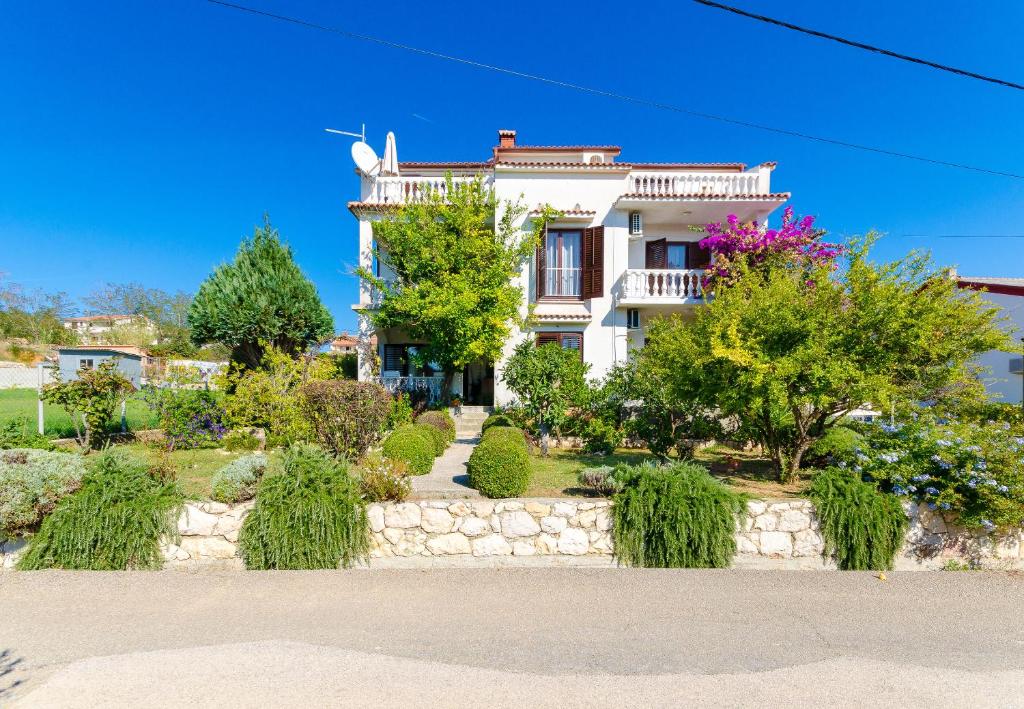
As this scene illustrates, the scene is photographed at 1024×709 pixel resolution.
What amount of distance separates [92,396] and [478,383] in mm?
10555

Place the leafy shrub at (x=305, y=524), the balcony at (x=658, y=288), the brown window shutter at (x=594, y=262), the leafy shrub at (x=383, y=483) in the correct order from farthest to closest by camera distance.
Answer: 1. the brown window shutter at (x=594, y=262)
2. the balcony at (x=658, y=288)
3. the leafy shrub at (x=383, y=483)
4. the leafy shrub at (x=305, y=524)

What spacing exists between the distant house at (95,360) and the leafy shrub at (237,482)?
6.92 m

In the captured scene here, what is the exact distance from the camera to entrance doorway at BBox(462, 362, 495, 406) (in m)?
16.2

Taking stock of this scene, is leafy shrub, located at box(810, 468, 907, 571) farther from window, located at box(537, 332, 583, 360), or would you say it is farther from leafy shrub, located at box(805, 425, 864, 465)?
window, located at box(537, 332, 583, 360)

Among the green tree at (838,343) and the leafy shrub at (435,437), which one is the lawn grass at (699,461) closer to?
the green tree at (838,343)

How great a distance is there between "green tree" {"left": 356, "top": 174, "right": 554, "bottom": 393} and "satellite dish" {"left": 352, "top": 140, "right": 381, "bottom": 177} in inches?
113

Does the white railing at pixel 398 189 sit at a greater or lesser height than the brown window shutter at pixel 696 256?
greater

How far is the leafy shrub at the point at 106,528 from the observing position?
5.02 metres

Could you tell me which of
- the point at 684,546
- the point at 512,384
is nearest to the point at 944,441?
the point at 684,546

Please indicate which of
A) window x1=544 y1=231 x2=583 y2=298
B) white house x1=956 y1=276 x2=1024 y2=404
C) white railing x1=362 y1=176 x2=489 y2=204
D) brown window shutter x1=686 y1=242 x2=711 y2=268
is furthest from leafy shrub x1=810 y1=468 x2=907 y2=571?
white railing x1=362 y1=176 x2=489 y2=204

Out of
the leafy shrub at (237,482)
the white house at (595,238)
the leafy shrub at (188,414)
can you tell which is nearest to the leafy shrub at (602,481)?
the leafy shrub at (237,482)

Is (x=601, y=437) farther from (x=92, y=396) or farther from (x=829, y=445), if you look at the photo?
(x=92, y=396)

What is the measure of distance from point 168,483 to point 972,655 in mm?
8263

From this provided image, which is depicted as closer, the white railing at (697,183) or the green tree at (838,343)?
the green tree at (838,343)
